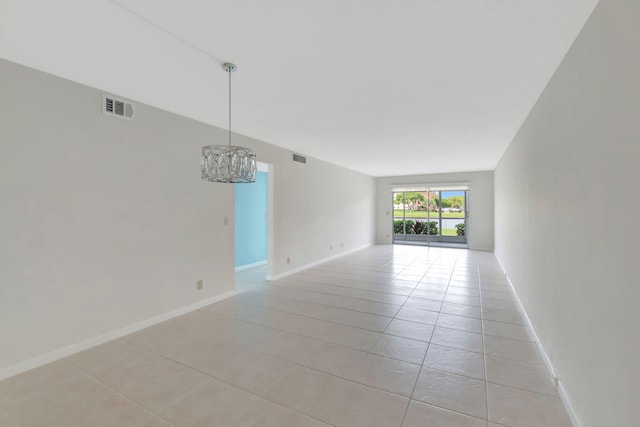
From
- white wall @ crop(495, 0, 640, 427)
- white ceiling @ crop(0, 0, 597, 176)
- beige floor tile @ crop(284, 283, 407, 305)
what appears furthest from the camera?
beige floor tile @ crop(284, 283, 407, 305)

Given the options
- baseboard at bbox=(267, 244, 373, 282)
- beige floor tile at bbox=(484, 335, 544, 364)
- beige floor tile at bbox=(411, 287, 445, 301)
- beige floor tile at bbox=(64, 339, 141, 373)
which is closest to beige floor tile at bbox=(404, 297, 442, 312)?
beige floor tile at bbox=(411, 287, 445, 301)

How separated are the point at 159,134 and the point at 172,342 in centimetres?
228

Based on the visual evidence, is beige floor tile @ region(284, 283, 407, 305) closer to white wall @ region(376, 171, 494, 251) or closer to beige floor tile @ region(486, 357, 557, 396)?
beige floor tile @ region(486, 357, 557, 396)

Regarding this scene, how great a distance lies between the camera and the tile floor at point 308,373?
178 centimetres

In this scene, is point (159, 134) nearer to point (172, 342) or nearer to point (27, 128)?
point (27, 128)

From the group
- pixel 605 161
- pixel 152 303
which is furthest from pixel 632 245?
Answer: pixel 152 303

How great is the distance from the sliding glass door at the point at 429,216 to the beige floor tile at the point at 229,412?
8.90 meters

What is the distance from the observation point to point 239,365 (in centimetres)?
235

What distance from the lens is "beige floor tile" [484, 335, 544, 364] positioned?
2.43 meters

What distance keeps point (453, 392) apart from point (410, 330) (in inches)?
39.6

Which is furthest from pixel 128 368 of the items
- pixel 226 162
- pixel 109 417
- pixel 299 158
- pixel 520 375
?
pixel 299 158

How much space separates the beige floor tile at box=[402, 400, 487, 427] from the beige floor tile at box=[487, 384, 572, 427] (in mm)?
150

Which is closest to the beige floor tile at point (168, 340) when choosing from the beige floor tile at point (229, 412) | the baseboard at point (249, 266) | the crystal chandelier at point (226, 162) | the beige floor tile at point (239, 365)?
the beige floor tile at point (239, 365)

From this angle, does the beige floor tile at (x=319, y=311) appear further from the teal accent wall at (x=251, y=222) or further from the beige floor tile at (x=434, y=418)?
the teal accent wall at (x=251, y=222)
